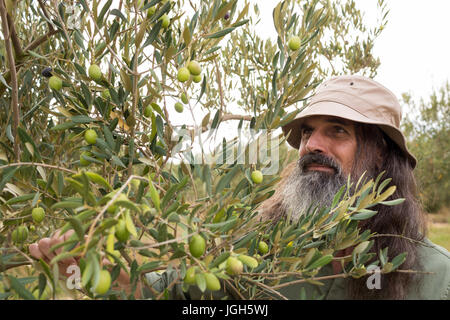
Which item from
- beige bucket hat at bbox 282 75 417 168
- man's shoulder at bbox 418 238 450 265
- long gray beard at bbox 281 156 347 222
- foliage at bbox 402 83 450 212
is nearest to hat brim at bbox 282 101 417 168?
beige bucket hat at bbox 282 75 417 168

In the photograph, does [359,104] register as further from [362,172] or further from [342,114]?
[362,172]

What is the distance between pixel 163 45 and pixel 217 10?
0.20 meters

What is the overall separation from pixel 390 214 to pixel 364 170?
30 centimetres

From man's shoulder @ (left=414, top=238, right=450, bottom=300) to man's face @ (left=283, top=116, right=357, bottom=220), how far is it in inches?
23.6

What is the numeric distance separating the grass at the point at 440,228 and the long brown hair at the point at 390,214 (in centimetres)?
513

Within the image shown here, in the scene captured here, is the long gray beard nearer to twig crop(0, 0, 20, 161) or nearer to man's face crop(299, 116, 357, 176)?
man's face crop(299, 116, 357, 176)

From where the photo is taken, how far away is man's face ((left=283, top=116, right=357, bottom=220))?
2.32 m

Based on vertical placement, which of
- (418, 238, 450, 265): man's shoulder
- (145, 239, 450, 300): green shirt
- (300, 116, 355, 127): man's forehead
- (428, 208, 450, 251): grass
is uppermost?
(300, 116, 355, 127): man's forehead

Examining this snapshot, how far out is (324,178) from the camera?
7.66 feet

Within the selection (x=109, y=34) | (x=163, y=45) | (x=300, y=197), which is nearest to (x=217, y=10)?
(x=163, y=45)

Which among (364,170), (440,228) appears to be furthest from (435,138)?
(364,170)

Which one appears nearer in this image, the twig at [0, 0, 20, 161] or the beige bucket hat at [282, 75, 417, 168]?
the twig at [0, 0, 20, 161]

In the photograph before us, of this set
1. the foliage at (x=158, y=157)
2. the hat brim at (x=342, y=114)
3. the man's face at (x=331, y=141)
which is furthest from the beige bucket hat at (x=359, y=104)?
the foliage at (x=158, y=157)
